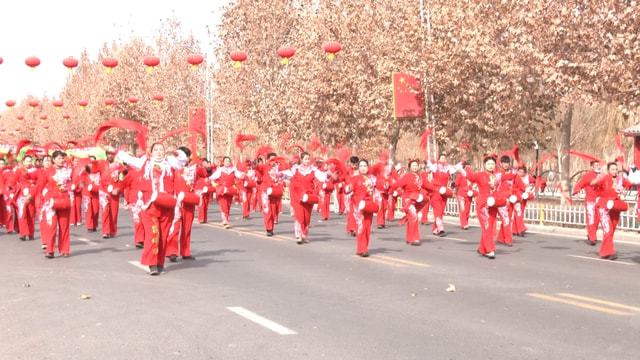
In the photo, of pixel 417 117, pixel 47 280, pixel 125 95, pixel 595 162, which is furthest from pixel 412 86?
pixel 125 95

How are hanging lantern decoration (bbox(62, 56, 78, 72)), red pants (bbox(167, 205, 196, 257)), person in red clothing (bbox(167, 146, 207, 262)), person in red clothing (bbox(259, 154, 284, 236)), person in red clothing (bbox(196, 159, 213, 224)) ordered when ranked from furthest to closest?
hanging lantern decoration (bbox(62, 56, 78, 72))
person in red clothing (bbox(196, 159, 213, 224))
person in red clothing (bbox(259, 154, 284, 236))
red pants (bbox(167, 205, 196, 257))
person in red clothing (bbox(167, 146, 207, 262))

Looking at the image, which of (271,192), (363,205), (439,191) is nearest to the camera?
(363,205)

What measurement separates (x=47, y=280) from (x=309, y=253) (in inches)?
210

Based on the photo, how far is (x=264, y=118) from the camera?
48.6 metres

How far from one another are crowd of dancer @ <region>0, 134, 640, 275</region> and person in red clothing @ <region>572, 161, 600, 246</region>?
0.03m

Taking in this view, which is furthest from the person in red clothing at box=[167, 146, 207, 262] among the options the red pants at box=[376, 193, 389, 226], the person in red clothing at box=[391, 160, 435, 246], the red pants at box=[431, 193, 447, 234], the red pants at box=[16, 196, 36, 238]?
the red pants at box=[376, 193, 389, 226]

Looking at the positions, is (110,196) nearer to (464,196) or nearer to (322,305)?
(464,196)

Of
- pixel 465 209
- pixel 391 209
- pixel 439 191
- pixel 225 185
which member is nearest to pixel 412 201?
pixel 439 191

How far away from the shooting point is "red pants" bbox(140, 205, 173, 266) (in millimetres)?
12734

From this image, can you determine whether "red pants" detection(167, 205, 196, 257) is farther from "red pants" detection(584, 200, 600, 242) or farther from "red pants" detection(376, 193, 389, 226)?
"red pants" detection(376, 193, 389, 226)

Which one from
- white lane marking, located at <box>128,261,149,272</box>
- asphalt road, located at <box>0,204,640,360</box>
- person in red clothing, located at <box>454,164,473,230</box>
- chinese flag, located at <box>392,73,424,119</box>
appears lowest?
asphalt road, located at <box>0,204,640,360</box>

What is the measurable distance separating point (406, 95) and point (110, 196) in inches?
573

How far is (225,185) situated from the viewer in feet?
83.7

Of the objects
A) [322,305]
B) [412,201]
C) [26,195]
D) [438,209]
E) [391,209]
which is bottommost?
[322,305]
